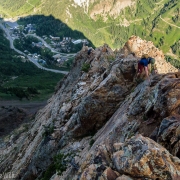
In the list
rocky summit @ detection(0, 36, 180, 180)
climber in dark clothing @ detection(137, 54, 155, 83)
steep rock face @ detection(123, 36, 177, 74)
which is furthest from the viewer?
steep rock face @ detection(123, 36, 177, 74)

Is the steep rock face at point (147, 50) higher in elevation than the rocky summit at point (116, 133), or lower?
higher

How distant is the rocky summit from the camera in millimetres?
14727

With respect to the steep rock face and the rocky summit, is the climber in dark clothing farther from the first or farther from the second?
the steep rock face

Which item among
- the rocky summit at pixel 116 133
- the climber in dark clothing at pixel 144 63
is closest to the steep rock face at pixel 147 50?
the rocky summit at pixel 116 133

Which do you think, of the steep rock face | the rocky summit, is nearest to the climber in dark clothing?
the rocky summit

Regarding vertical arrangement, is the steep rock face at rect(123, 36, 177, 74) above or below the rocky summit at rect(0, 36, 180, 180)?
above

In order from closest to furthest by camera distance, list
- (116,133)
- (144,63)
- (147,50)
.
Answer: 1. (116,133)
2. (144,63)
3. (147,50)

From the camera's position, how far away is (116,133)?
882 inches

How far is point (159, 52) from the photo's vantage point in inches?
1682

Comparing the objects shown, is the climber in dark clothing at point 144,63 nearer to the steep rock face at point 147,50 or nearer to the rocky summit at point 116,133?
the rocky summit at point 116,133

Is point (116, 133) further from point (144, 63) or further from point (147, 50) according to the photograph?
point (147, 50)

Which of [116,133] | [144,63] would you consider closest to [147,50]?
[144,63]

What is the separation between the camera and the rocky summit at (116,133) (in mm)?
14727

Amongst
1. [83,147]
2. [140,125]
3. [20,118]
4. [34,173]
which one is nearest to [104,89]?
[83,147]
